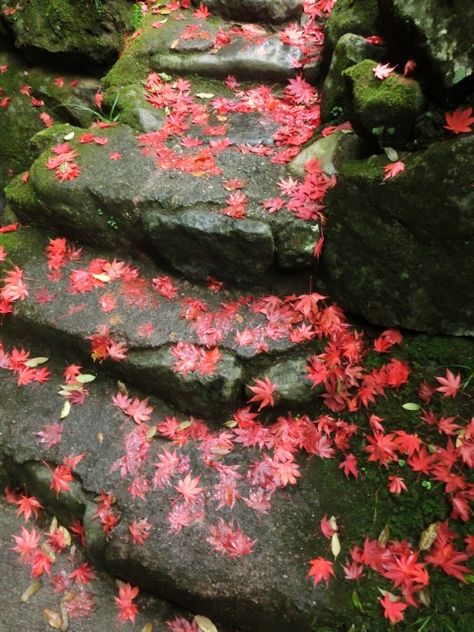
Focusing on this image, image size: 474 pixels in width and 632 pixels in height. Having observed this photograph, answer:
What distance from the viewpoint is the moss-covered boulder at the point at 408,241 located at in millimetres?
2828

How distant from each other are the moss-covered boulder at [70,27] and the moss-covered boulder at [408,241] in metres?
3.19

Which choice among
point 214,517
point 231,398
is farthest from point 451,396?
point 214,517

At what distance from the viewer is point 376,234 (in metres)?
3.19

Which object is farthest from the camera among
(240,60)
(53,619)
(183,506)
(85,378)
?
(240,60)

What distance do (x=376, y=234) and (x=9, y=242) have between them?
3.01 m

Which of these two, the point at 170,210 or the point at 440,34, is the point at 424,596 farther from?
the point at 440,34

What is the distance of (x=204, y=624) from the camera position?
118 inches

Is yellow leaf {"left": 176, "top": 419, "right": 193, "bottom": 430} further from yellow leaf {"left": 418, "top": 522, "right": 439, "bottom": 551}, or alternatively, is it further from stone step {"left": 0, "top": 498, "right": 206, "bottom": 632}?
yellow leaf {"left": 418, "top": 522, "right": 439, "bottom": 551}

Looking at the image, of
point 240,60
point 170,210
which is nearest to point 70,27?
point 240,60

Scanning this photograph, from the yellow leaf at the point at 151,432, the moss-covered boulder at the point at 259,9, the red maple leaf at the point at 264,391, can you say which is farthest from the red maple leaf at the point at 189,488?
the moss-covered boulder at the point at 259,9

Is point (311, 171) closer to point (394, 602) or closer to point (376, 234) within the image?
point (376, 234)

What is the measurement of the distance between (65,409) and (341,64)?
3293mm

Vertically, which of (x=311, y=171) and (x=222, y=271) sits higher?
(x=311, y=171)

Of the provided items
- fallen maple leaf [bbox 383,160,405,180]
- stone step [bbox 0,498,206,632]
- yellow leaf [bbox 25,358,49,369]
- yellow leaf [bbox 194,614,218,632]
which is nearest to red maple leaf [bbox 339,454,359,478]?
yellow leaf [bbox 194,614,218,632]
